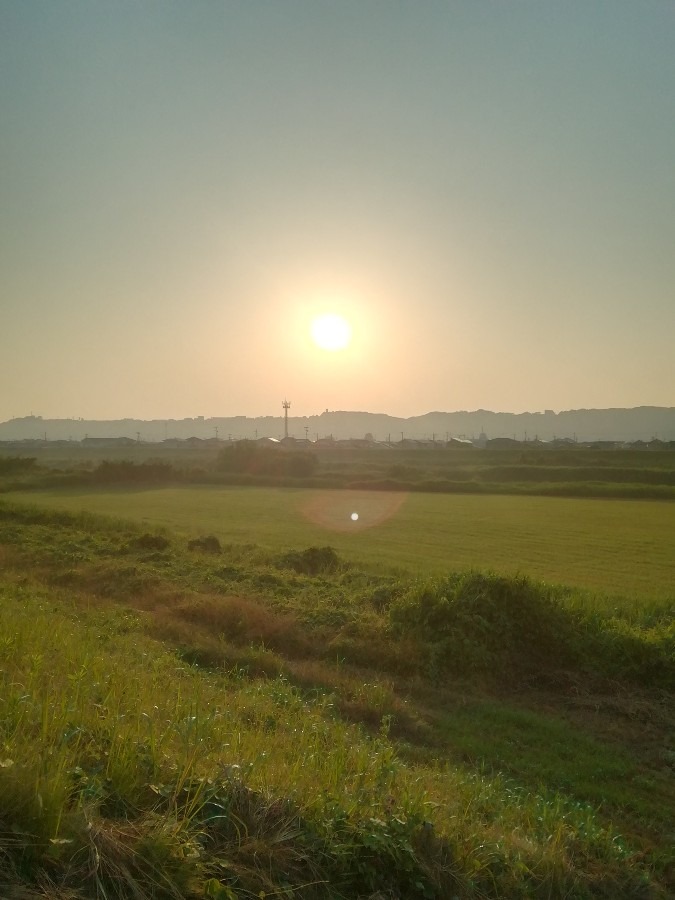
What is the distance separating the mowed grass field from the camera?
805 inches

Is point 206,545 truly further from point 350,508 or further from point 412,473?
point 412,473

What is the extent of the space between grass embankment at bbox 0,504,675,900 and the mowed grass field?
506 cm

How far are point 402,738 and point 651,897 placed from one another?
3536 millimetres

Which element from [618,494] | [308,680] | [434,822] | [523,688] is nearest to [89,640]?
[308,680]

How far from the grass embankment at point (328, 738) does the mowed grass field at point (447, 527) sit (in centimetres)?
506

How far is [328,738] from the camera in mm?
6562

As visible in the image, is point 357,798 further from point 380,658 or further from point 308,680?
point 380,658

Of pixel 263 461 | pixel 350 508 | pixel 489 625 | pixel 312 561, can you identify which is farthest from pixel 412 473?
pixel 489 625

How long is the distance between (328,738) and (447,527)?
2401cm

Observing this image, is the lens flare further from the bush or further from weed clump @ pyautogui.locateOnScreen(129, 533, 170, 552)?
the bush

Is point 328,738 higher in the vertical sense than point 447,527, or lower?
higher

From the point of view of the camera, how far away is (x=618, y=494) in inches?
1763

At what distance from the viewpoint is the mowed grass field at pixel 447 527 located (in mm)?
20438

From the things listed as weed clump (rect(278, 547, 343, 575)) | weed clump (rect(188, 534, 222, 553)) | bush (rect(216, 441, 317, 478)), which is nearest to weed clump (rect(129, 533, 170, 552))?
weed clump (rect(188, 534, 222, 553))
